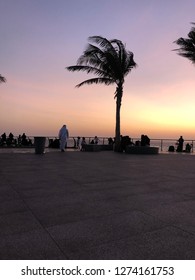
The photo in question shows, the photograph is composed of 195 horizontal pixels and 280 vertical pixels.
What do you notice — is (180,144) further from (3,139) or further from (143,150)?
(3,139)

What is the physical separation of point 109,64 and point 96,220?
19.8 metres

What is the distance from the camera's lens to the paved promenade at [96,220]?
341 cm

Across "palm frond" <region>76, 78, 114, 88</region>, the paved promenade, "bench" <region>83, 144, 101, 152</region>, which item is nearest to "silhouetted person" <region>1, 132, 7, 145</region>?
"bench" <region>83, 144, 101, 152</region>

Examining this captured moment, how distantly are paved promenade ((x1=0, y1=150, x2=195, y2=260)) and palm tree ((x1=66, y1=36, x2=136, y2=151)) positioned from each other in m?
16.1

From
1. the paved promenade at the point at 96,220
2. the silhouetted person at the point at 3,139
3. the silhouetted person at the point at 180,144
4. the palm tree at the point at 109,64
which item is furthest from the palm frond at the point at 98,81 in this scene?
the paved promenade at the point at 96,220

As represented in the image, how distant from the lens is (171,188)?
727cm

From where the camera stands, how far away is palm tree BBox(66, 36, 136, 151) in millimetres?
22938

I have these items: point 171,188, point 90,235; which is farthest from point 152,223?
point 171,188

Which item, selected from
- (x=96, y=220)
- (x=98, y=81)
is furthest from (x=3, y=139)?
(x=96, y=220)

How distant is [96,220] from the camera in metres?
4.55

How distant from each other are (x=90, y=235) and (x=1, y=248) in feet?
3.54

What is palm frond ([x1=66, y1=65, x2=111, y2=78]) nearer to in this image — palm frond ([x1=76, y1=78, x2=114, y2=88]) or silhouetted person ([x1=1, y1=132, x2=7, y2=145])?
palm frond ([x1=76, y1=78, x2=114, y2=88])
